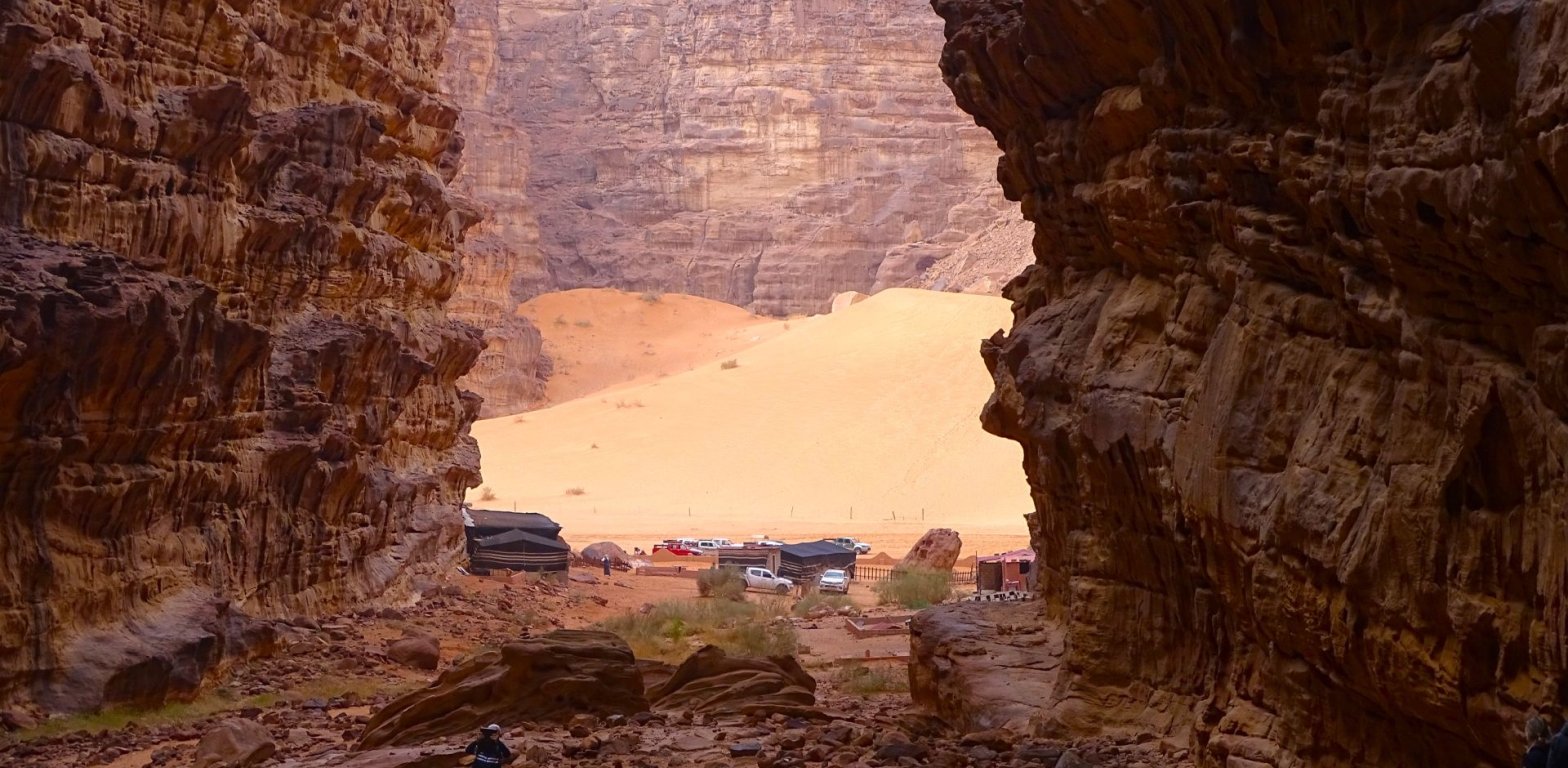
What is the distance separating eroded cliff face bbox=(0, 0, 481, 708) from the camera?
568 inches

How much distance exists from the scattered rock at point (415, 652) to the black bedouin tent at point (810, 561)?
612 inches

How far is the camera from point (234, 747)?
12.8m

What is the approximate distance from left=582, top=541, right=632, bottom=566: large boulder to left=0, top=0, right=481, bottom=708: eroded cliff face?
1072 centimetres

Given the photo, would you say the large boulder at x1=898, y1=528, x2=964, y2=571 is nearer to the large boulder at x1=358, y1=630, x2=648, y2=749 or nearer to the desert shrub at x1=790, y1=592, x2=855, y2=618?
the desert shrub at x1=790, y1=592, x2=855, y2=618

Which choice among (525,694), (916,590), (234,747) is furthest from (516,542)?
(234,747)

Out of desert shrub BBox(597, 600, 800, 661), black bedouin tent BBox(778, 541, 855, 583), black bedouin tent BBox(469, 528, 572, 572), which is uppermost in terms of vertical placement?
black bedouin tent BBox(778, 541, 855, 583)

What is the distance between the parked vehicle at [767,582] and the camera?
109ft

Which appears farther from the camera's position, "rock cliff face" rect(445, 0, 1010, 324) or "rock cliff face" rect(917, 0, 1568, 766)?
"rock cliff face" rect(445, 0, 1010, 324)

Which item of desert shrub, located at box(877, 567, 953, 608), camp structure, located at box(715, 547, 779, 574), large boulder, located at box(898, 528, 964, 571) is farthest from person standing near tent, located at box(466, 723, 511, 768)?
camp structure, located at box(715, 547, 779, 574)

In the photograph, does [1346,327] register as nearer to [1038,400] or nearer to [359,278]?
[1038,400]

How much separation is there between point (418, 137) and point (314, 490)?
25.3 ft

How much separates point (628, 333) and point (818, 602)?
184 ft

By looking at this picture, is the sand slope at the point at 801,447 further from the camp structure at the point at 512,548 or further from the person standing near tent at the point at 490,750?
the person standing near tent at the point at 490,750

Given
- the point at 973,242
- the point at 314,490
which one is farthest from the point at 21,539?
the point at 973,242
